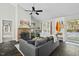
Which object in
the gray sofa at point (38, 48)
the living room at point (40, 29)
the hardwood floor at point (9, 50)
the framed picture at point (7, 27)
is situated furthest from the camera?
the framed picture at point (7, 27)

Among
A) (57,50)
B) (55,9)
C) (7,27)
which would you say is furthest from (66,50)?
(7,27)

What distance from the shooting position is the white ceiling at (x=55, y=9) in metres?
2.74

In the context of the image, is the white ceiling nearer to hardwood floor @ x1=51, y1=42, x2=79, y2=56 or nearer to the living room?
the living room

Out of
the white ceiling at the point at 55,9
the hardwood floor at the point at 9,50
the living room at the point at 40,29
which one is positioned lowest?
the hardwood floor at the point at 9,50

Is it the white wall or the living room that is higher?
the white wall

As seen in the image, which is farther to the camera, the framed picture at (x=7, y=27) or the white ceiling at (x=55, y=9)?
the framed picture at (x=7, y=27)

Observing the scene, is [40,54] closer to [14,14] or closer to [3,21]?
[14,14]

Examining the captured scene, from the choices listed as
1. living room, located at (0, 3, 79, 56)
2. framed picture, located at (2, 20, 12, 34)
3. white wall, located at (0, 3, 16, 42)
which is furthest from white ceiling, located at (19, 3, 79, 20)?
framed picture, located at (2, 20, 12, 34)

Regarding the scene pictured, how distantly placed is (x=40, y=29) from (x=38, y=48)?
2.06 feet

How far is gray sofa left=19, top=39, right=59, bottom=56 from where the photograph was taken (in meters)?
2.67

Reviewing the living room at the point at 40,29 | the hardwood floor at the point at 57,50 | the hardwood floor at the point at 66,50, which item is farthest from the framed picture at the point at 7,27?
the hardwood floor at the point at 66,50

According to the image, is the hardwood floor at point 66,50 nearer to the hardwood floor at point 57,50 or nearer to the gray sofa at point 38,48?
the hardwood floor at point 57,50

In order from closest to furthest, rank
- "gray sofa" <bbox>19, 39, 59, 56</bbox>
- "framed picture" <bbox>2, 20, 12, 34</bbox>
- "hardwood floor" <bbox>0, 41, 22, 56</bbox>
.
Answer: "gray sofa" <bbox>19, 39, 59, 56</bbox> → "hardwood floor" <bbox>0, 41, 22, 56</bbox> → "framed picture" <bbox>2, 20, 12, 34</bbox>

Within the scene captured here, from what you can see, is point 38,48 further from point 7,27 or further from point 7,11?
point 7,11
